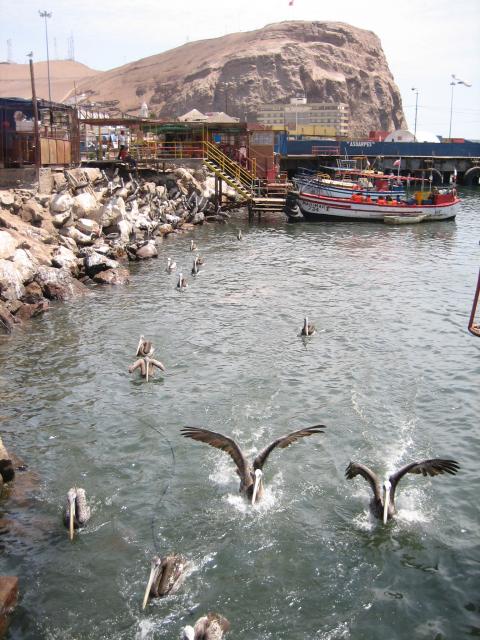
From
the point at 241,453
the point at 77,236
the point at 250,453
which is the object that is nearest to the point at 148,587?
the point at 241,453

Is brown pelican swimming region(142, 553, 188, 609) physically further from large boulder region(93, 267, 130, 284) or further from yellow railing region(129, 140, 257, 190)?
yellow railing region(129, 140, 257, 190)

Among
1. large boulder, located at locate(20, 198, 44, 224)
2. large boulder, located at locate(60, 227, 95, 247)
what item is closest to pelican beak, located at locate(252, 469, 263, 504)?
large boulder, located at locate(60, 227, 95, 247)

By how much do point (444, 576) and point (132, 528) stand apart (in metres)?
5.08

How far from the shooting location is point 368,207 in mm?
49062

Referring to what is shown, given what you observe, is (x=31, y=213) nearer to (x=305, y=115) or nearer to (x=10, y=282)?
(x=10, y=282)

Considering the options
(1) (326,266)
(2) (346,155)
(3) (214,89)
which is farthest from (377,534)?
(3) (214,89)

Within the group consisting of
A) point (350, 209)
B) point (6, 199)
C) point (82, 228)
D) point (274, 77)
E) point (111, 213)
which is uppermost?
point (274, 77)

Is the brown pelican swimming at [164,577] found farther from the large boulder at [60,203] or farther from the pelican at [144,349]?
the large boulder at [60,203]

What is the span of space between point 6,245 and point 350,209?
30.7 metres

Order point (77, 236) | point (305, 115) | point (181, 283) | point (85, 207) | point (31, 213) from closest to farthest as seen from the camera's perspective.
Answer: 1. point (181, 283)
2. point (31, 213)
3. point (77, 236)
4. point (85, 207)
5. point (305, 115)

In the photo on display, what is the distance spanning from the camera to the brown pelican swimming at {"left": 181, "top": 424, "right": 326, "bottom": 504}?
36.2 ft

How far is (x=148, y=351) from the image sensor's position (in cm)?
1847

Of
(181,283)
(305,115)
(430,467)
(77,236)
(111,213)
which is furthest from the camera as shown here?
(305,115)

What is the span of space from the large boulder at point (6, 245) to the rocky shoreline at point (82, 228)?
11 millimetres
